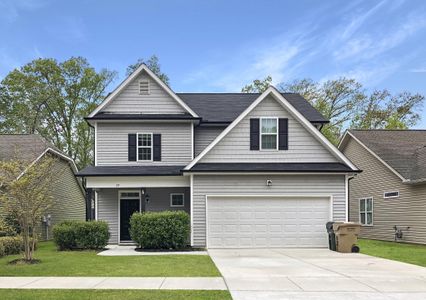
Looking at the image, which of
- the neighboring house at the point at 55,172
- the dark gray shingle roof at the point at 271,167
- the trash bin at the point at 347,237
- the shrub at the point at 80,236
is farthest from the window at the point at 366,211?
the neighboring house at the point at 55,172

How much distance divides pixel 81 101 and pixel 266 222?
2774 centimetres

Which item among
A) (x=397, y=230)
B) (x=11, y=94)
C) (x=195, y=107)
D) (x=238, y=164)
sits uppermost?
(x=11, y=94)

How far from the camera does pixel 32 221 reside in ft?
44.5

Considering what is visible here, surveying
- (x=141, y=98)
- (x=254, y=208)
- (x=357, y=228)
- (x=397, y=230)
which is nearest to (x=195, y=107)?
(x=141, y=98)

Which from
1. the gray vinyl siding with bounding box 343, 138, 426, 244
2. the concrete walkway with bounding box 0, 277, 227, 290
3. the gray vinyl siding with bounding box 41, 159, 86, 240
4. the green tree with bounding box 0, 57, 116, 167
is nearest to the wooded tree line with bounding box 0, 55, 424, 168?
the green tree with bounding box 0, 57, 116, 167

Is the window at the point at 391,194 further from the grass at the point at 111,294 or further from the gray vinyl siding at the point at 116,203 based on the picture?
the grass at the point at 111,294

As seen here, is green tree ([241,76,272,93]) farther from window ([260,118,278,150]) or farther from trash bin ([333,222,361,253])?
trash bin ([333,222,361,253])

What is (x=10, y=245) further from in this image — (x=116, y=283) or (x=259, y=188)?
(x=259, y=188)

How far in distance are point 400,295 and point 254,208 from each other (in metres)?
9.87

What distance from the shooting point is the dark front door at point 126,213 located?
2020 centimetres

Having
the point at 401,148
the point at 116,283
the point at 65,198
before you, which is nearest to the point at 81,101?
the point at 65,198

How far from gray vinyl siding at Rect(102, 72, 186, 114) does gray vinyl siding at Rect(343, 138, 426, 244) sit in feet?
36.7

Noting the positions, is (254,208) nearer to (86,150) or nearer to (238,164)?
(238,164)

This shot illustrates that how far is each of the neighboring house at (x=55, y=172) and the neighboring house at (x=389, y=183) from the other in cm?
1641
